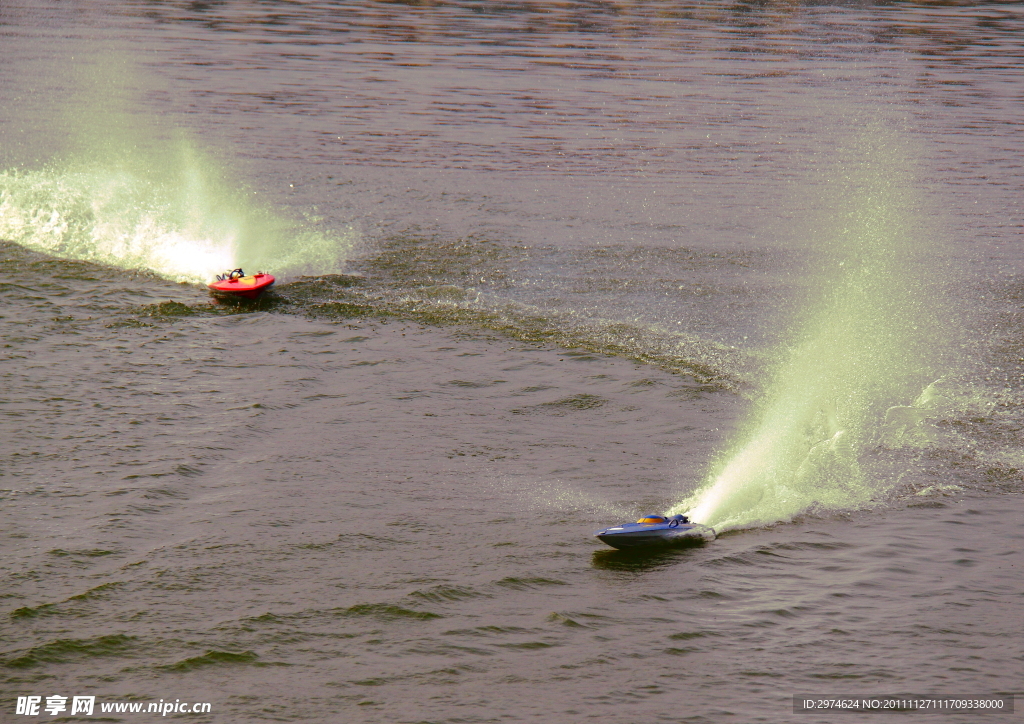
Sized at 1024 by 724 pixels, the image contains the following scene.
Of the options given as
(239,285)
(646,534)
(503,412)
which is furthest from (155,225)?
(646,534)

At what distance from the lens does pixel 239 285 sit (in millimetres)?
22375

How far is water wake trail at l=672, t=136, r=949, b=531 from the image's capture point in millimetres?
15617

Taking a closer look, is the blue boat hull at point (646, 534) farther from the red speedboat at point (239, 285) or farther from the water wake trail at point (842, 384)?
the red speedboat at point (239, 285)

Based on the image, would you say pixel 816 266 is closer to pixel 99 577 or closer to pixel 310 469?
pixel 310 469

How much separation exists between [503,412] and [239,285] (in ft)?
24.2

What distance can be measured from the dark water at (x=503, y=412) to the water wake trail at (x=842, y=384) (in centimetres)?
9

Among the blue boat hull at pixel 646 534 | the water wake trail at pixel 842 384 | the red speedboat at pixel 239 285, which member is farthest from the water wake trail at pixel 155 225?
the blue boat hull at pixel 646 534

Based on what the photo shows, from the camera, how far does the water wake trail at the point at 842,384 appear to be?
51.2 ft

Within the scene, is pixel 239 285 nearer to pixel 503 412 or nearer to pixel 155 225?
pixel 155 225

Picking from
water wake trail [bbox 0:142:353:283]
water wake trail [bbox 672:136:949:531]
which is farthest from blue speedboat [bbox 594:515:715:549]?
water wake trail [bbox 0:142:353:283]

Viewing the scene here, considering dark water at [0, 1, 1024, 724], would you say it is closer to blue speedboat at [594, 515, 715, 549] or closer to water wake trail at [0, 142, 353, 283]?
water wake trail at [0, 142, 353, 283]

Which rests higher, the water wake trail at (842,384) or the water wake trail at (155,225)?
the water wake trail at (155,225)

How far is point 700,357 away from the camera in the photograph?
2031cm

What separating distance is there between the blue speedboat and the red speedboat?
11275 mm
